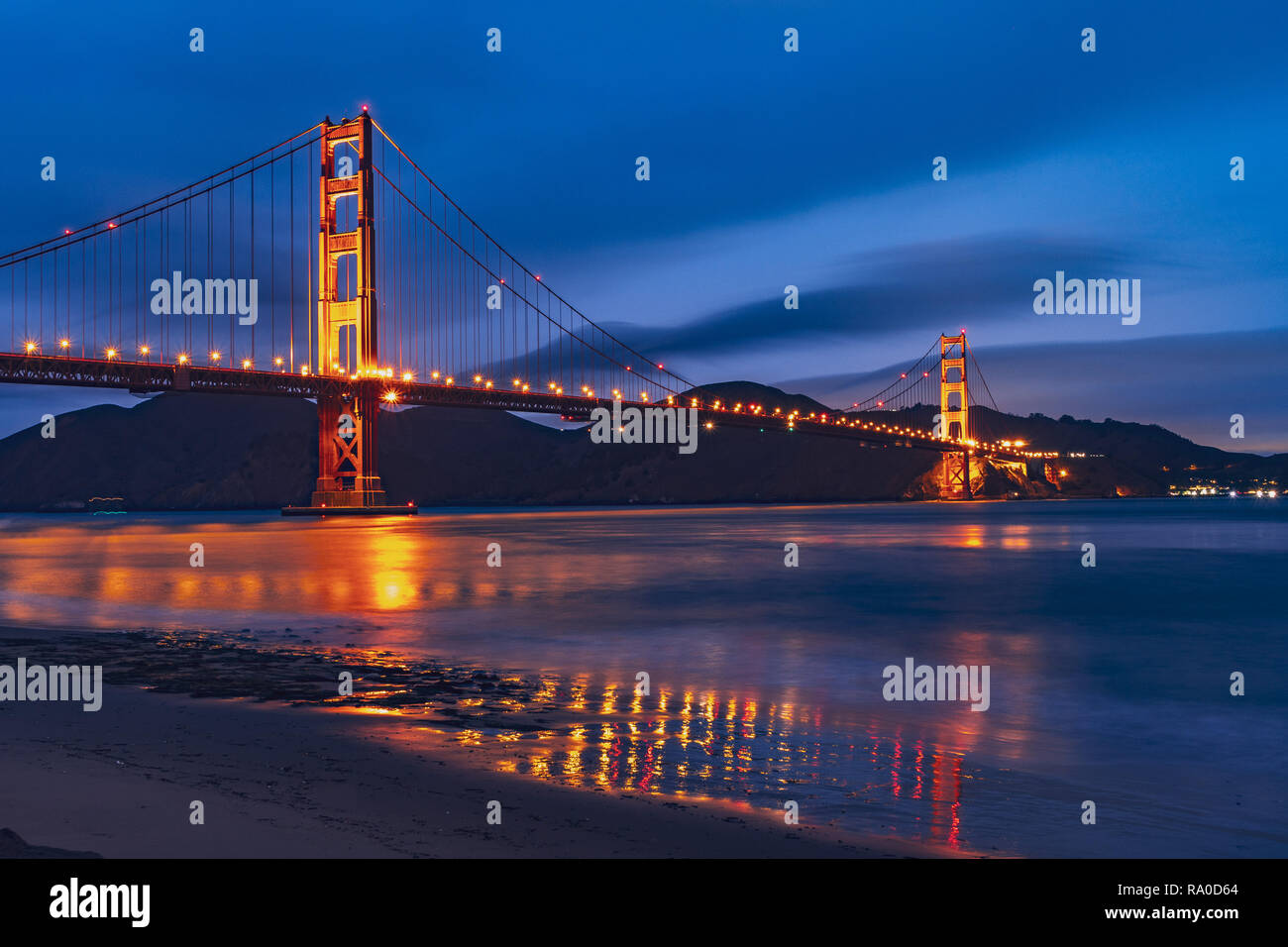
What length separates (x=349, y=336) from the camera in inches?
3140

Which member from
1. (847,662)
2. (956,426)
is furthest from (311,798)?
(956,426)

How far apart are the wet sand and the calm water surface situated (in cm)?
47

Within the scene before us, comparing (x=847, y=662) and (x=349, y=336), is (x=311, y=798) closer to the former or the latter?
(x=847, y=662)

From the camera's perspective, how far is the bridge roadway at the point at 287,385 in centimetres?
6116

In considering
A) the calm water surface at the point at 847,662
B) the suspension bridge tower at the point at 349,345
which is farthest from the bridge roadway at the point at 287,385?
the calm water surface at the point at 847,662

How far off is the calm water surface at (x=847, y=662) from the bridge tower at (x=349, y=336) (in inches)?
1455

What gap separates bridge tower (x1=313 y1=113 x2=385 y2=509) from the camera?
74.9m

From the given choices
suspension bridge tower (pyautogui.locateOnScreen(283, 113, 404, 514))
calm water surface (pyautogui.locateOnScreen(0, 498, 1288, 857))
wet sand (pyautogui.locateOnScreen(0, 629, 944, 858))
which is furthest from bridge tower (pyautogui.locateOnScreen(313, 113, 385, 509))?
wet sand (pyautogui.locateOnScreen(0, 629, 944, 858))

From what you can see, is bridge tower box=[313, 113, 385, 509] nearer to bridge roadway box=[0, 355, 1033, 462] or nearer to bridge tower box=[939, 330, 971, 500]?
bridge roadway box=[0, 355, 1033, 462]
